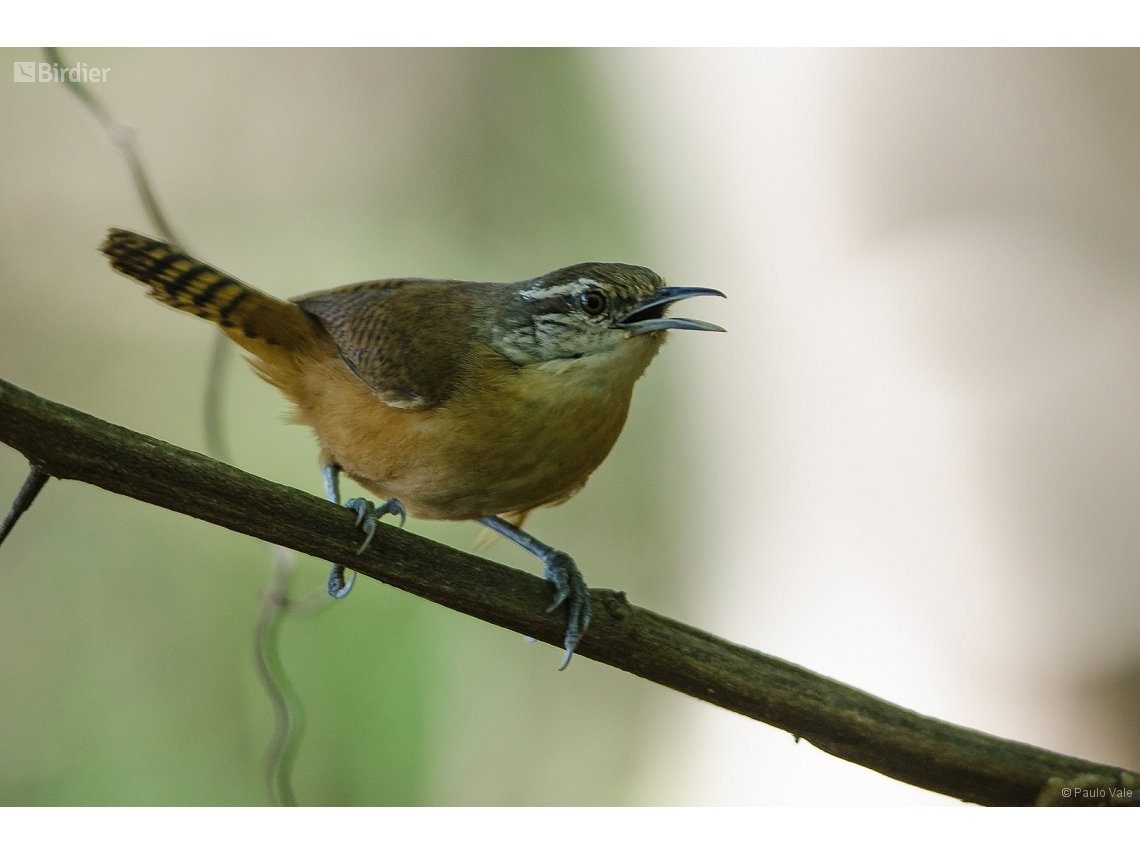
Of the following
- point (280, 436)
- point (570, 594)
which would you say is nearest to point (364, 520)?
point (570, 594)

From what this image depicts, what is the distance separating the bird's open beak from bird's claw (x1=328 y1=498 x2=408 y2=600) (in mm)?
675

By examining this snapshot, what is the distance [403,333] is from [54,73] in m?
1.07

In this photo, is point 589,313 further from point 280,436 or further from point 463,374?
point 280,436

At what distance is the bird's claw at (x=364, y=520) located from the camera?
1663mm

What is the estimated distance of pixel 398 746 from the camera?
8.21 ft

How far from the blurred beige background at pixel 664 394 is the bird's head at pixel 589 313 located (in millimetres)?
676

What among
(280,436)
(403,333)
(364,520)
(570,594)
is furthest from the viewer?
(280,436)

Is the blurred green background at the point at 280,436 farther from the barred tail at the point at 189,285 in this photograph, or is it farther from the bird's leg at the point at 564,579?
the barred tail at the point at 189,285

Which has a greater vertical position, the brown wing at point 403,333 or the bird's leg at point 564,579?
the brown wing at point 403,333

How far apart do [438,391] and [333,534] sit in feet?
2.13

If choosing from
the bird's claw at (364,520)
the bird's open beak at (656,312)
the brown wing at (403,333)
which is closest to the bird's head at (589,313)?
the bird's open beak at (656,312)

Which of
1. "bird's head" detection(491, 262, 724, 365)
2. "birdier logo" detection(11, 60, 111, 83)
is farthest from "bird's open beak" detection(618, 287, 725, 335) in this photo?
"birdier logo" detection(11, 60, 111, 83)

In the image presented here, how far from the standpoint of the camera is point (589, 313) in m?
2.23

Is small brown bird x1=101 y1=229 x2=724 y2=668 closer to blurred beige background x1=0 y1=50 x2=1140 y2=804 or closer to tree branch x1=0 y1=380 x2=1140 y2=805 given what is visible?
tree branch x1=0 y1=380 x2=1140 y2=805
